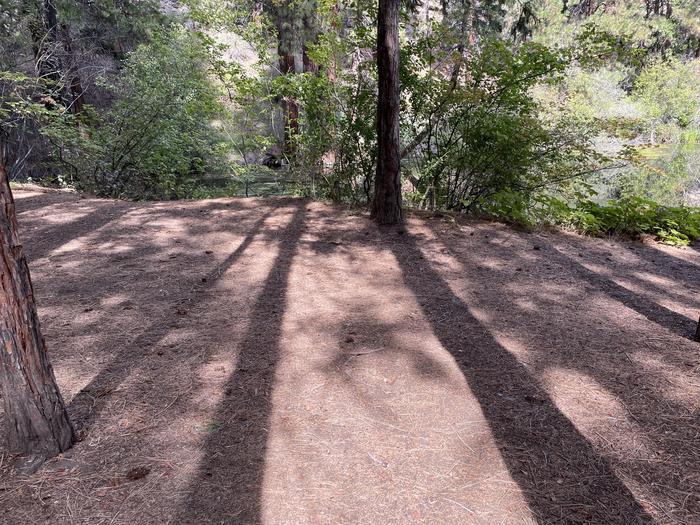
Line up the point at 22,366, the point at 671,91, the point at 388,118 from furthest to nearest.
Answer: the point at 671,91 < the point at 388,118 < the point at 22,366

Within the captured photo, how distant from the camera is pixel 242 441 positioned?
2.29m

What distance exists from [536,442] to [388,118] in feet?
15.7

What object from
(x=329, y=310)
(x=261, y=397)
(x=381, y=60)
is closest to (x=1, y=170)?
(x=261, y=397)

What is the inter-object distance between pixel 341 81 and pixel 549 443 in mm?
6781

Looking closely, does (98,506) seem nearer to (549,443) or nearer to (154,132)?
(549,443)

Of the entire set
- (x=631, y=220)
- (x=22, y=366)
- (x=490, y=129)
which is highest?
(x=490, y=129)

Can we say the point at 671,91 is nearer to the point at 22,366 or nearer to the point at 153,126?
the point at 153,126

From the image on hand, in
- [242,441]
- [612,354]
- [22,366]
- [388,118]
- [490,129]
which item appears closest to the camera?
[22,366]

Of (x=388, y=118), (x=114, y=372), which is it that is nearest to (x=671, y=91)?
(x=388, y=118)

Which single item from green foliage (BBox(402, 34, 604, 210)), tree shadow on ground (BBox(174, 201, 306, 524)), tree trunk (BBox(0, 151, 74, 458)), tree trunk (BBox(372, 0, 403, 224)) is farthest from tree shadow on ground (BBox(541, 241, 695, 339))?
tree trunk (BBox(0, 151, 74, 458))

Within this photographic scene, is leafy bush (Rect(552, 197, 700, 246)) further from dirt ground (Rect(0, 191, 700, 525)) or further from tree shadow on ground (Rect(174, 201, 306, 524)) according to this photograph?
tree shadow on ground (Rect(174, 201, 306, 524))

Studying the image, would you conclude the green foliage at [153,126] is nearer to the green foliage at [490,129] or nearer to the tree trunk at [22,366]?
the green foliage at [490,129]

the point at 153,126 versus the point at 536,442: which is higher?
the point at 153,126

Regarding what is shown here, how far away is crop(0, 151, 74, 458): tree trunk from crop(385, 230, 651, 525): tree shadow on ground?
7.40 ft
